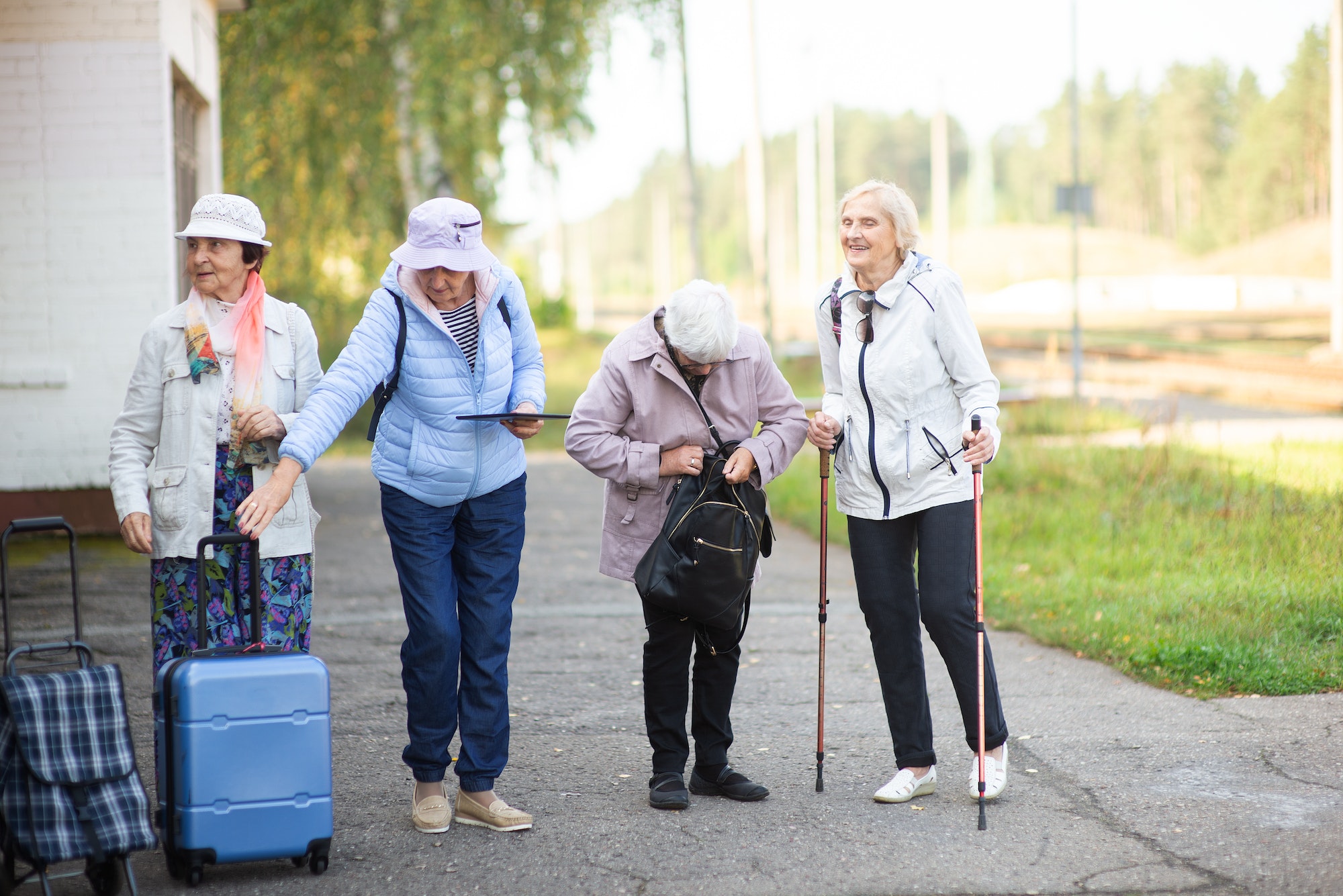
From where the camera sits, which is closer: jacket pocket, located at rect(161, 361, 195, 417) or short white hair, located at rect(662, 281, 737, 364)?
jacket pocket, located at rect(161, 361, 195, 417)

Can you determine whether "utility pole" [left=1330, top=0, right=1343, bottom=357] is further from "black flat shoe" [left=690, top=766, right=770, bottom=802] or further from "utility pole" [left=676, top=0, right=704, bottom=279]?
"black flat shoe" [left=690, top=766, right=770, bottom=802]

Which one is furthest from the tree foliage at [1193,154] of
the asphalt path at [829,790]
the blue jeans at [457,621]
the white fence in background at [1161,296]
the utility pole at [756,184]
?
the blue jeans at [457,621]

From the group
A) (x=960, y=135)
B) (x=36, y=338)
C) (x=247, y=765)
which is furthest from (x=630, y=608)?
(x=960, y=135)

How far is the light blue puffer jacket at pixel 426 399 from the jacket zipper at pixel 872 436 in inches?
44.2

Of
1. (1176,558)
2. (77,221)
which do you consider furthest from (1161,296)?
(77,221)

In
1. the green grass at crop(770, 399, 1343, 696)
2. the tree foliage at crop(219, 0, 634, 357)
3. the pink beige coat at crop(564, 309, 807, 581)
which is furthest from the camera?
the tree foliage at crop(219, 0, 634, 357)

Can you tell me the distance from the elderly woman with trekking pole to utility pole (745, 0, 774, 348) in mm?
19218

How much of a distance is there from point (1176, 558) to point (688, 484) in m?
4.64

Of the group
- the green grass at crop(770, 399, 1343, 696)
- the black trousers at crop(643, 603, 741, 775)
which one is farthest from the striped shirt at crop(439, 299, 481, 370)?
the green grass at crop(770, 399, 1343, 696)

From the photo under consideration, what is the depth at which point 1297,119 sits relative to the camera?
65.4m

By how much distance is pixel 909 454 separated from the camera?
171 inches

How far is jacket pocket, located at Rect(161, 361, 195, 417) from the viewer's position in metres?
4.04

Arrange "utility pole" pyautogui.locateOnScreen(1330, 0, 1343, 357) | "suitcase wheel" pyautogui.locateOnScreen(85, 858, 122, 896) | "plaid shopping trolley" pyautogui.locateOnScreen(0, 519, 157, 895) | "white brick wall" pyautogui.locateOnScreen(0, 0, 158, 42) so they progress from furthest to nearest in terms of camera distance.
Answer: "utility pole" pyautogui.locateOnScreen(1330, 0, 1343, 357) < "white brick wall" pyautogui.locateOnScreen(0, 0, 158, 42) < "suitcase wheel" pyautogui.locateOnScreen(85, 858, 122, 896) < "plaid shopping trolley" pyautogui.locateOnScreen(0, 519, 157, 895)

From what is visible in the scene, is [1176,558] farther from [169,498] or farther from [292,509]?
[169,498]
